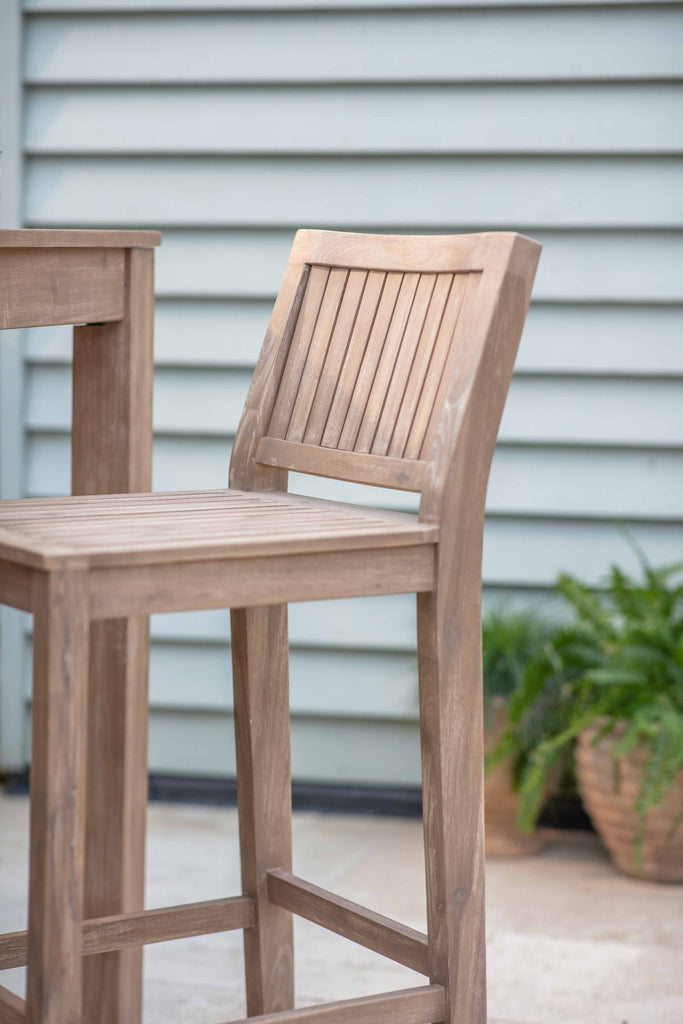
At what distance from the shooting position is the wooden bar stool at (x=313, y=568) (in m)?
1.08

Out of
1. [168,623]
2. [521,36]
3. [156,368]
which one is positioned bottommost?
[168,623]

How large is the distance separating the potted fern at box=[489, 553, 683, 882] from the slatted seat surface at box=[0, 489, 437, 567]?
1049mm

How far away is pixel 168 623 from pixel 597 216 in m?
1.15

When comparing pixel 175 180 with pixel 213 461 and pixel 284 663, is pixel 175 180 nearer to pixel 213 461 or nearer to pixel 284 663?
pixel 213 461

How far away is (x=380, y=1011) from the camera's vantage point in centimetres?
122

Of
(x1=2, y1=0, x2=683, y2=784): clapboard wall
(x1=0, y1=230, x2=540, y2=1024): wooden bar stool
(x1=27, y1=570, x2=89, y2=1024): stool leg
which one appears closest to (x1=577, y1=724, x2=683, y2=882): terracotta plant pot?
(x1=2, y1=0, x2=683, y2=784): clapboard wall

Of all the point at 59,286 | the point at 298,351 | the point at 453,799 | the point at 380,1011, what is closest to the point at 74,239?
the point at 59,286

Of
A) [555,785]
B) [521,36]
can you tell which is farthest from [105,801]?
[521,36]

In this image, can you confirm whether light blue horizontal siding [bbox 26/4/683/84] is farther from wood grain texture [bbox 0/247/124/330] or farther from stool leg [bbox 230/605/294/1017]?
stool leg [bbox 230/605/294/1017]

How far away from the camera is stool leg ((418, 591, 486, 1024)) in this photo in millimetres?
1244

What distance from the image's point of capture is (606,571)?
260 cm

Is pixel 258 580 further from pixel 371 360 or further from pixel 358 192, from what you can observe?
pixel 358 192

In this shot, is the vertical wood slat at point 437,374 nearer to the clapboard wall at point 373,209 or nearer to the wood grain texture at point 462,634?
the wood grain texture at point 462,634

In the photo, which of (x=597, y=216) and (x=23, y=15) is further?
(x=23, y=15)
